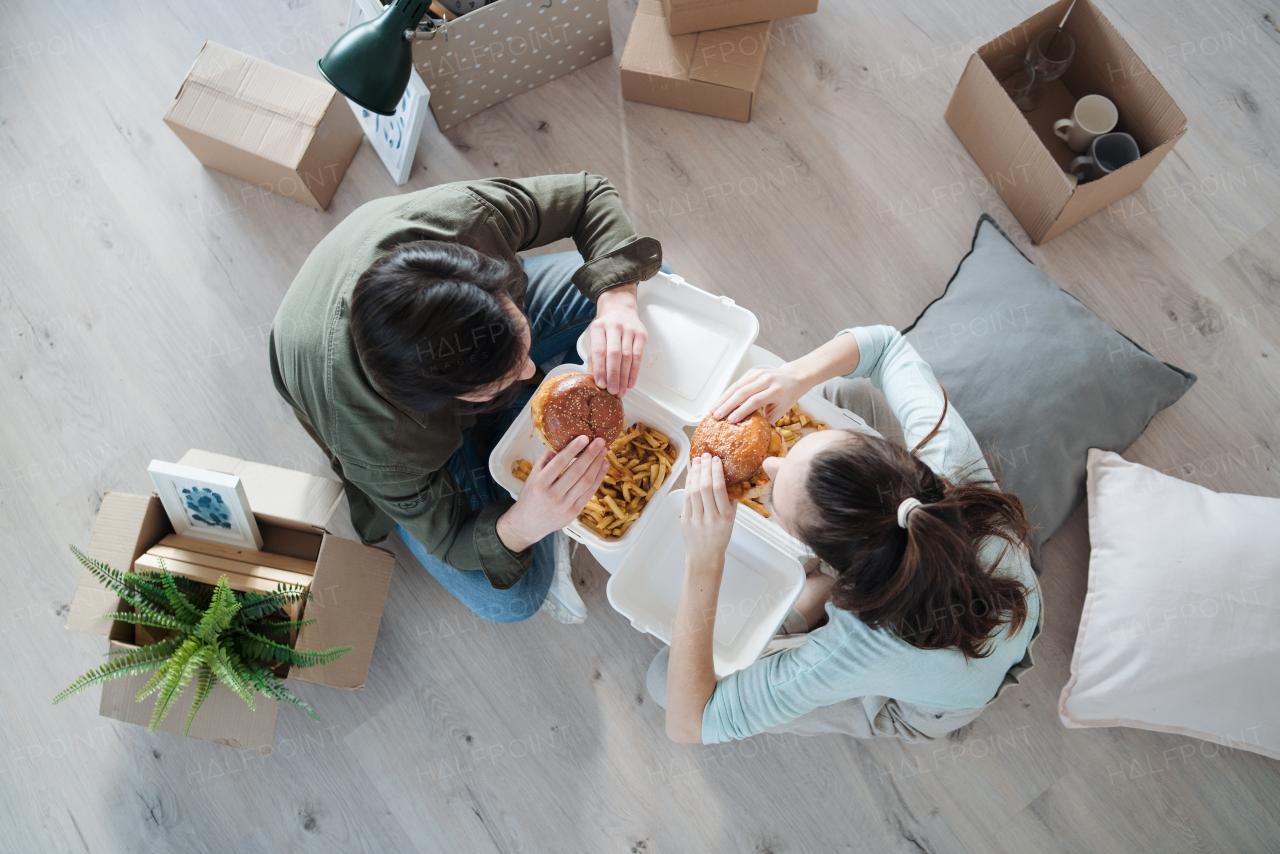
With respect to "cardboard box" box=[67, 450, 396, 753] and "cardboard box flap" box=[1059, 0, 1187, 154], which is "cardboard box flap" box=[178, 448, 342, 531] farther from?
"cardboard box flap" box=[1059, 0, 1187, 154]

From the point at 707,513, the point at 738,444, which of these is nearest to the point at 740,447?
the point at 738,444

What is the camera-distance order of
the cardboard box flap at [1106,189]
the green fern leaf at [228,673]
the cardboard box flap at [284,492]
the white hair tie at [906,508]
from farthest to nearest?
1. the cardboard box flap at [1106,189]
2. the cardboard box flap at [284,492]
3. the green fern leaf at [228,673]
4. the white hair tie at [906,508]

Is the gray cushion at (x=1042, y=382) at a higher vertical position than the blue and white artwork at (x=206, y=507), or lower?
higher

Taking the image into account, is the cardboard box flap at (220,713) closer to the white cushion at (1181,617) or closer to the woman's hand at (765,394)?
the woman's hand at (765,394)

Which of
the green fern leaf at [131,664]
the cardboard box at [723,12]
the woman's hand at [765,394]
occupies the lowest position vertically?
the green fern leaf at [131,664]

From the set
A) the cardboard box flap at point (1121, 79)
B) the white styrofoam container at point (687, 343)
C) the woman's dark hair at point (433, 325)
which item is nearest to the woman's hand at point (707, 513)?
the white styrofoam container at point (687, 343)

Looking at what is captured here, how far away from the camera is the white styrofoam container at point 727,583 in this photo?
4.55 feet

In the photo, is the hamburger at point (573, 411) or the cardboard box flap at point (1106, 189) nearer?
the hamburger at point (573, 411)

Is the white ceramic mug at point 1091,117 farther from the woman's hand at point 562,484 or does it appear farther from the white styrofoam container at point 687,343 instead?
the woman's hand at point 562,484

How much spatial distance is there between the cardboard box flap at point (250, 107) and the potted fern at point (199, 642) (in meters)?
1.04

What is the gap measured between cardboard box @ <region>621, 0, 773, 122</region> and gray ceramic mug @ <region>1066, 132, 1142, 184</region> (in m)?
0.86

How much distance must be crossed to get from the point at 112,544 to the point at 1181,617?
222 cm

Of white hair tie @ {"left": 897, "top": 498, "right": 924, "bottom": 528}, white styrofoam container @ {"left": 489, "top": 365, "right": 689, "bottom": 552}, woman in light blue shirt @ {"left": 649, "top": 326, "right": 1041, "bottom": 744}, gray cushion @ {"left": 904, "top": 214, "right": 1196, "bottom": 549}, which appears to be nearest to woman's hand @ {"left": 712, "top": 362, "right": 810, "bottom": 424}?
Result: woman in light blue shirt @ {"left": 649, "top": 326, "right": 1041, "bottom": 744}

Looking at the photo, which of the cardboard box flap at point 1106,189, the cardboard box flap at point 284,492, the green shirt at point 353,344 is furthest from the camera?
the cardboard box flap at point 1106,189
